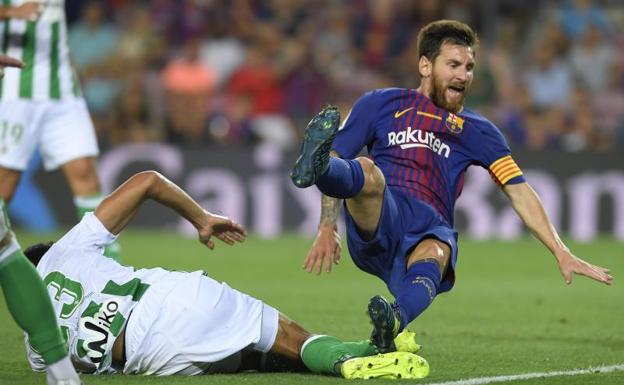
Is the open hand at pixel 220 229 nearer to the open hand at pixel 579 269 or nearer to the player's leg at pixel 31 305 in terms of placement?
the player's leg at pixel 31 305

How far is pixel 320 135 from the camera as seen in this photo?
5.36 metres

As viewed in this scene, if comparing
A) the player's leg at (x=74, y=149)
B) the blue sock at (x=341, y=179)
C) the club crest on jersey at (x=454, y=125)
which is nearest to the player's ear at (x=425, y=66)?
the club crest on jersey at (x=454, y=125)

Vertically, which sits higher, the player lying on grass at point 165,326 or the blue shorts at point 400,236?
the blue shorts at point 400,236

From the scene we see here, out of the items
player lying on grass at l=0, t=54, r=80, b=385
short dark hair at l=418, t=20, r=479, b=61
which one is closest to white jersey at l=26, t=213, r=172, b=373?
player lying on grass at l=0, t=54, r=80, b=385

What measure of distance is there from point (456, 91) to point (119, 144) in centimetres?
911

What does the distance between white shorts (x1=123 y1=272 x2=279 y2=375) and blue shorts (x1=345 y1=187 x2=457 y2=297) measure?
94 centimetres

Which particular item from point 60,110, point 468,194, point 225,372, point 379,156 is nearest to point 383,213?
point 379,156

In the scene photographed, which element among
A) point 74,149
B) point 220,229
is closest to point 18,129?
point 74,149

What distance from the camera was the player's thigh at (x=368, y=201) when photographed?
5.81 metres

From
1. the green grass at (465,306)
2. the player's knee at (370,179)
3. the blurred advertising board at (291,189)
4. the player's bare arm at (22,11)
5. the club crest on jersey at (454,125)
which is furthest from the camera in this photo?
the blurred advertising board at (291,189)

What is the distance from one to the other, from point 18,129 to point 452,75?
3631 millimetres

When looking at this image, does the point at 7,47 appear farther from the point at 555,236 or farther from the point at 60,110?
the point at 555,236

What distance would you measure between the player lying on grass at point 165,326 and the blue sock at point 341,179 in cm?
60

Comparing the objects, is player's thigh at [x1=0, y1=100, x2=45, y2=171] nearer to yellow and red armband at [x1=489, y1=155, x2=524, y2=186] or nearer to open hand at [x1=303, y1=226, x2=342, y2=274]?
open hand at [x1=303, y1=226, x2=342, y2=274]
